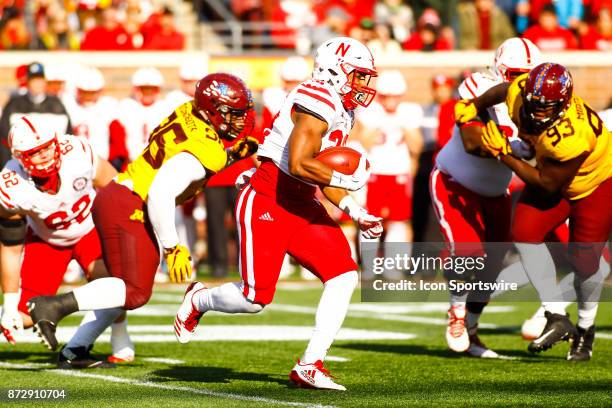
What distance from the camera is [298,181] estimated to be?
256 inches

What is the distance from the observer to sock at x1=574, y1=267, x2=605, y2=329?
7691mm

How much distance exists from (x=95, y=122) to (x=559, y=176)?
6.65 metres

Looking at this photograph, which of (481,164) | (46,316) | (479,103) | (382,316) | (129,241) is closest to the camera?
(46,316)

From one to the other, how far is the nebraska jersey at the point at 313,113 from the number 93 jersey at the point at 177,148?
0.32 metres

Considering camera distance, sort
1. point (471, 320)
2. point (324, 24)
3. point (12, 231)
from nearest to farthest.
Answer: point (12, 231), point (471, 320), point (324, 24)

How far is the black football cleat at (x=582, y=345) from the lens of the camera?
7684mm

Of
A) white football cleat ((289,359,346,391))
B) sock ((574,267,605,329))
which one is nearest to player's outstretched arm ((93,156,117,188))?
white football cleat ((289,359,346,391))

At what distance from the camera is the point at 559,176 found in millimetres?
7309

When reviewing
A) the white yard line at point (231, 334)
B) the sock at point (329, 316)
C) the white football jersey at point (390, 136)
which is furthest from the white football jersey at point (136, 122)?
the sock at point (329, 316)

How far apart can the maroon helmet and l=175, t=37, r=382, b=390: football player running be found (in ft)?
3.27

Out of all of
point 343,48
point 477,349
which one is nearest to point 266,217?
point 343,48

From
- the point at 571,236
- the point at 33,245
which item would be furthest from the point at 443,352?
the point at 33,245

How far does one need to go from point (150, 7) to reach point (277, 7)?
5.50 ft

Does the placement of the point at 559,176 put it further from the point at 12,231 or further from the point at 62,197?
the point at 12,231
